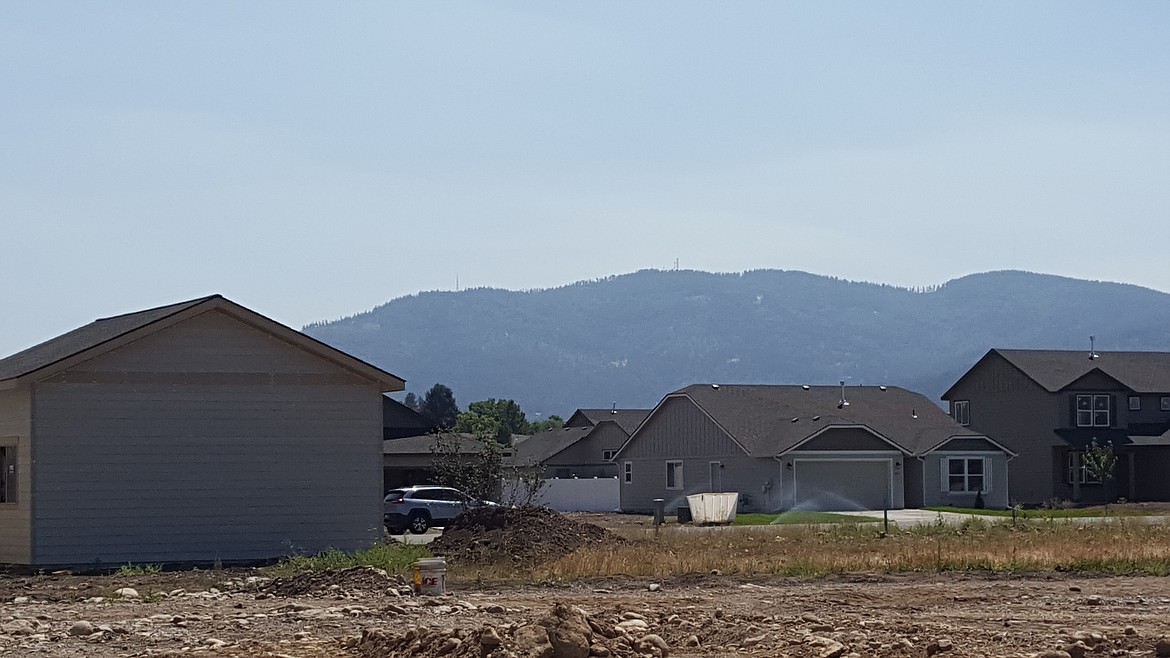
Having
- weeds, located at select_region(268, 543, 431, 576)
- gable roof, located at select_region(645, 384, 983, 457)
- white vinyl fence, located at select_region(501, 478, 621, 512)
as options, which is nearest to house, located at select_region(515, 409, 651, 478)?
white vinyl fence, located at select_region(501, 478, 621, 512)

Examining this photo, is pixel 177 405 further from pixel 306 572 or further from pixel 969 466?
pixel 969 466

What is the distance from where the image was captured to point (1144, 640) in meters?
14.7

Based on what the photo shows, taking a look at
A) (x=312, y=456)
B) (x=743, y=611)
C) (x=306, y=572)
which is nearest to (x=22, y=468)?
(x=312, y=456)

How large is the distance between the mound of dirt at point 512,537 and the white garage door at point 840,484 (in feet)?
86.8

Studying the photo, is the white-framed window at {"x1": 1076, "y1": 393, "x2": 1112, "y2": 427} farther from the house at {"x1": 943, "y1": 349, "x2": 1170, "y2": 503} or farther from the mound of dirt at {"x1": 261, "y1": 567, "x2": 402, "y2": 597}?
the mound of dirt at {"x1": 261, "y1": 567, "x2": 402, "y2": 597}

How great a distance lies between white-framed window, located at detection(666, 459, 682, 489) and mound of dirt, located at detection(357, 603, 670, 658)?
4901 centimetres

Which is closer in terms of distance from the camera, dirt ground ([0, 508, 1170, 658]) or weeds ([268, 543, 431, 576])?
dirt ground ([0, 508, 1170, 658])

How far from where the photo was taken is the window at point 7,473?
95.4ft

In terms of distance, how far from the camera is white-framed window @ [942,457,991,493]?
62594 millimetres

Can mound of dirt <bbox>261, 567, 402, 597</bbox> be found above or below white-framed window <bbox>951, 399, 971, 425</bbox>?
below

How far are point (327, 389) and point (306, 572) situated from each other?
7090 millimetres

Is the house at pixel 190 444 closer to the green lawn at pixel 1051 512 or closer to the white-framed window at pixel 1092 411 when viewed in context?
the green lawn at pixel 1051 512

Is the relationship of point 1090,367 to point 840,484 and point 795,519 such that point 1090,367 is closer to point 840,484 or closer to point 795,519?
point 840,484

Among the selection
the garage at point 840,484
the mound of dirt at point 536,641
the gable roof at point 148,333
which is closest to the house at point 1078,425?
the garage at point 840,484
